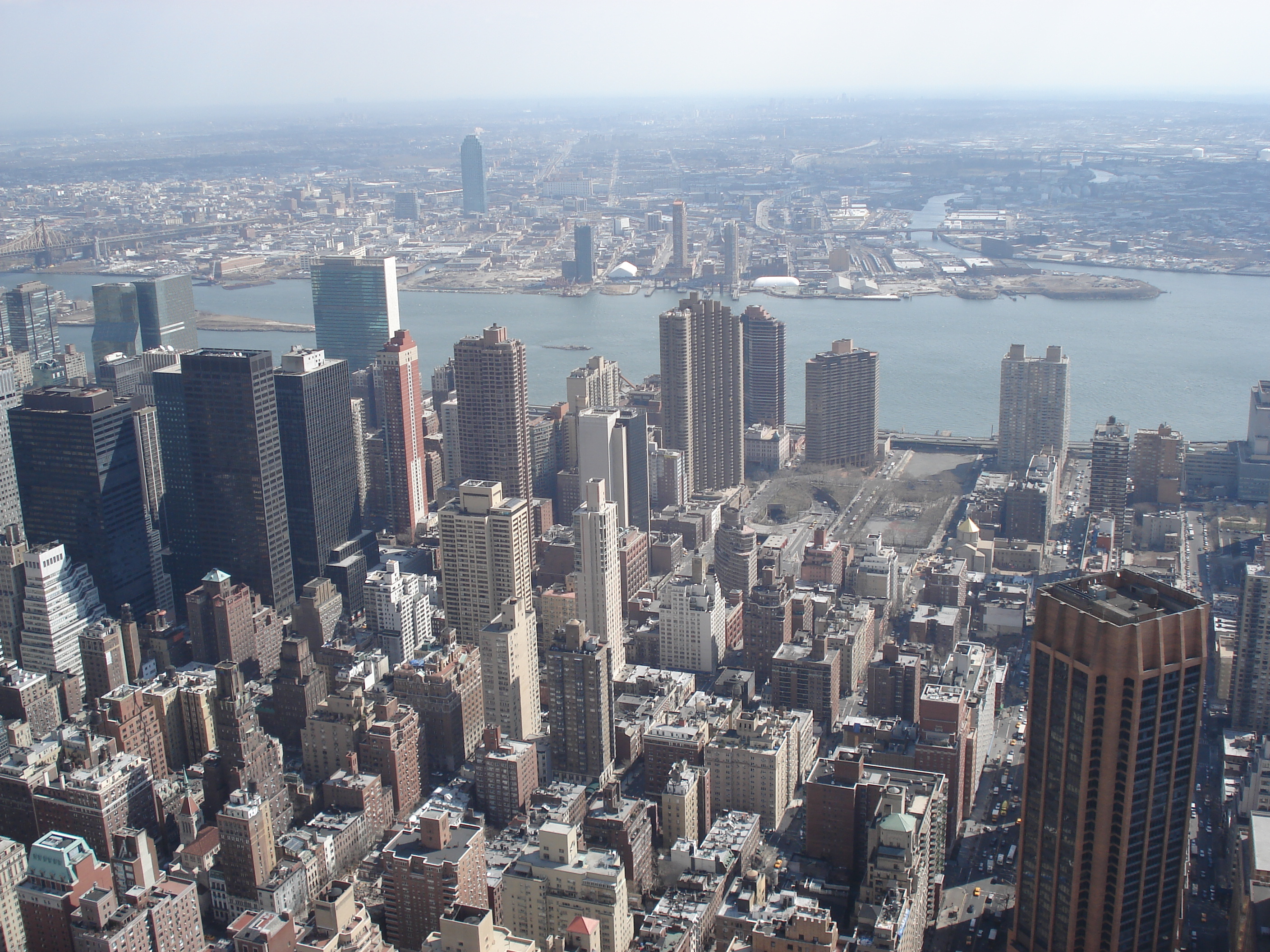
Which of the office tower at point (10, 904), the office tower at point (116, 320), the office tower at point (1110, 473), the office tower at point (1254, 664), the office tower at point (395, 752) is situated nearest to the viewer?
the office tower at point (10, 904)

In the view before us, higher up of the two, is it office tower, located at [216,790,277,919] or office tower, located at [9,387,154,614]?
office tower, located at [9,387,154,614]

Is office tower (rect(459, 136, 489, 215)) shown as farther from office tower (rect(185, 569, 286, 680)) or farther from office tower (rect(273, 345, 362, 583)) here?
office tower (rect(185, 569, 286, 680))

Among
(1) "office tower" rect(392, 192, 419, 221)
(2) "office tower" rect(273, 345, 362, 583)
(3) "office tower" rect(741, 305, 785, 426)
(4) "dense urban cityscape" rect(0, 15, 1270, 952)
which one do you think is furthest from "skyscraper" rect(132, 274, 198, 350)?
(1) "office tower" rect(392, 192, 419, 221)

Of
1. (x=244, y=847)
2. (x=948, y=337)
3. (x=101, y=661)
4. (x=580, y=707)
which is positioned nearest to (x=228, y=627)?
(x=101, y=661)

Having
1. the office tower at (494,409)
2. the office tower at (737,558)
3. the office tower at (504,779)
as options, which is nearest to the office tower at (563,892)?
the office tower at (504,779)

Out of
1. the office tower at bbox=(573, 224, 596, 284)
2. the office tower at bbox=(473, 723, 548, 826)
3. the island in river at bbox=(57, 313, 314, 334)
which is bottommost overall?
the office tower at bbox=(473, 723, 548, 826)

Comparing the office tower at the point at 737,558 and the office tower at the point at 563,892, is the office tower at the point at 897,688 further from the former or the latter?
the office tower at the point at 563,892

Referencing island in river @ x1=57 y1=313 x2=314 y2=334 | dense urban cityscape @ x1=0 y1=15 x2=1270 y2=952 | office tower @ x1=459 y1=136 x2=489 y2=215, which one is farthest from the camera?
office tower @ x1=459 y1=136 x2=489 y2=215
